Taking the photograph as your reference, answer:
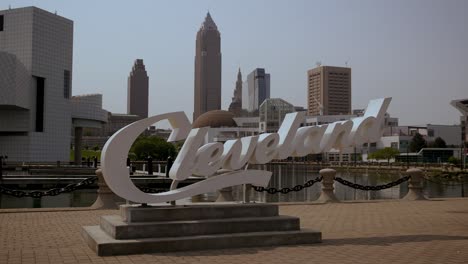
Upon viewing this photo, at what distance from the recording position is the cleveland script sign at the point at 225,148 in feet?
38.9

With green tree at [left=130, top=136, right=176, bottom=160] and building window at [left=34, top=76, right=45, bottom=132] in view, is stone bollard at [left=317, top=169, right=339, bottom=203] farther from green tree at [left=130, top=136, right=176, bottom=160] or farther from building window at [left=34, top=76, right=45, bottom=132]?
green tree at [left=130, top=136, right=176, bottom=160]

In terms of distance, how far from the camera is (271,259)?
10.2 m

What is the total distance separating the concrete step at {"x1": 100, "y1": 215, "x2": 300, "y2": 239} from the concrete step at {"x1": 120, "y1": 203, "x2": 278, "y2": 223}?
0.58 ft

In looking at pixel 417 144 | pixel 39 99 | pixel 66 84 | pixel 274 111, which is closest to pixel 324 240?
pixel 39 99

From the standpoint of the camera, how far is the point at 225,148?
1338 cm

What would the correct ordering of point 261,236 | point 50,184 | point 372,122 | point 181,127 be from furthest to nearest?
1. point 50,184
2. point 372,122
3. point 181,127
4. point 261,236

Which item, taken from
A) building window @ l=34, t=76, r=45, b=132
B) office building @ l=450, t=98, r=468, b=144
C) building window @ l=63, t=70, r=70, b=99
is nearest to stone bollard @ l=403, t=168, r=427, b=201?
building window @ l=34, t=76, r=45, b=132

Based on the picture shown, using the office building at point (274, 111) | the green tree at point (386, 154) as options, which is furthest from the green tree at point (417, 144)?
the office building at point (274, 111)

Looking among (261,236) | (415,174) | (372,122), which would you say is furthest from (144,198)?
(415,174)

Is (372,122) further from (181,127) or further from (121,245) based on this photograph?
(121,245)

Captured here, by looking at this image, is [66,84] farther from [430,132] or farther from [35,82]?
[430,132]

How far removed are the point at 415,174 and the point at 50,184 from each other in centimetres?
2866

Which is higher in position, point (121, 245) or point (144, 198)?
point (144, 198)

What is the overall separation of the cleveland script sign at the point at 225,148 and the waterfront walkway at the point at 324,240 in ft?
6.11
